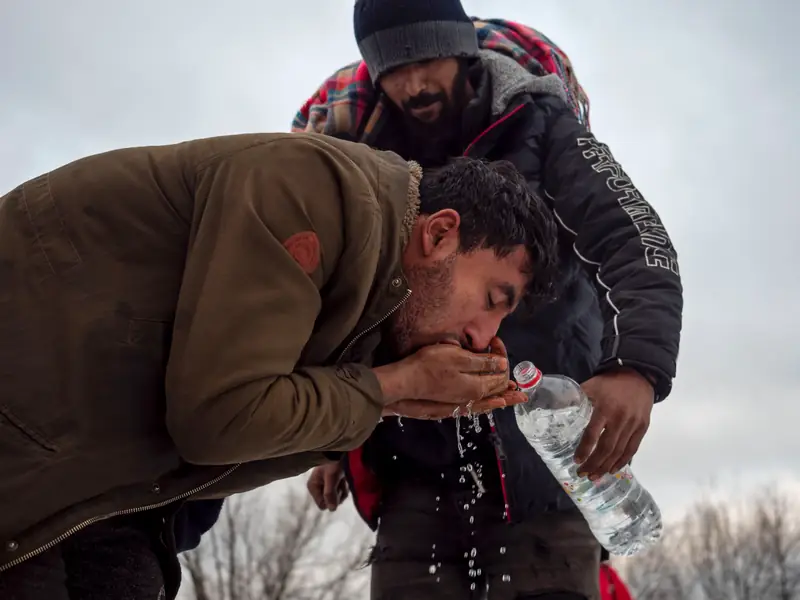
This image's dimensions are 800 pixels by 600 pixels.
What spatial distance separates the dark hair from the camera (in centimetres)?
206

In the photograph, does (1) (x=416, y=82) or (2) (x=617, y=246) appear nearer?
(2) (x=617, y=246)

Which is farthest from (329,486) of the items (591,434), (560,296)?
(591,434)

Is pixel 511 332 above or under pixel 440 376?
above

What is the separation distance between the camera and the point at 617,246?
2709mm

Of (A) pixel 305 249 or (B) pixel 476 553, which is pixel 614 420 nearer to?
(B) pixel 476 553

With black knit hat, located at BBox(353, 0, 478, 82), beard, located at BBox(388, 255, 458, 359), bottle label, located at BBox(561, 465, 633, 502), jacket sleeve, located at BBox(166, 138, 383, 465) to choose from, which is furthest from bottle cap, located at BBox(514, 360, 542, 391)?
black knit hat, located at BBox(353, 0, 478, 82)

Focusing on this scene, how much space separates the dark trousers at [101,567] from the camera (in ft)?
5.49

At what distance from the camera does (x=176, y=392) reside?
1593 mm

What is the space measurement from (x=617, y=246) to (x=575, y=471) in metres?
0.73

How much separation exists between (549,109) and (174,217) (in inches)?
70.0

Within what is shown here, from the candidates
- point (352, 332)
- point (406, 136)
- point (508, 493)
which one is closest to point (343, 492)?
point (508, 493)

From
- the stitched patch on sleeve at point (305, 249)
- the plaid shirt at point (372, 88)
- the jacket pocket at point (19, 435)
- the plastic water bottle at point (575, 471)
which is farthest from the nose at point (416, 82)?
the jacket pocket at point (19, 435)

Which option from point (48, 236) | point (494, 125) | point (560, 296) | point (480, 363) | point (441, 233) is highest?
point (494, 125)

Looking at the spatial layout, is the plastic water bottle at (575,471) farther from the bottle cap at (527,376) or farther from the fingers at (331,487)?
the fingers at (331,487)
